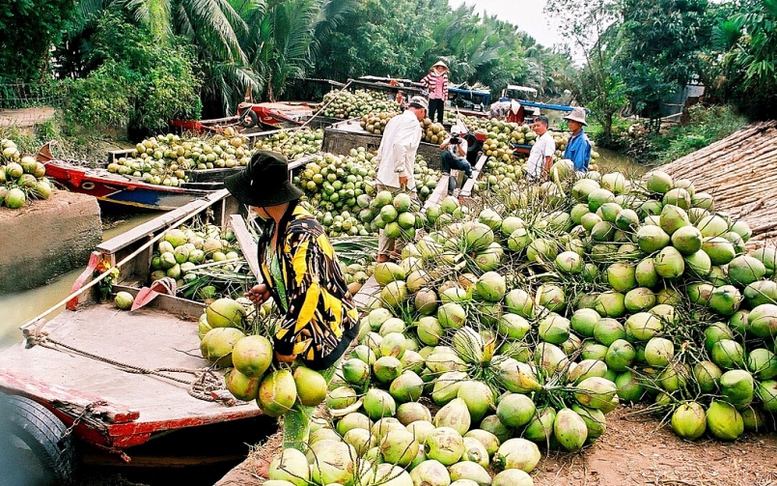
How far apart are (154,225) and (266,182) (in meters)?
3.57

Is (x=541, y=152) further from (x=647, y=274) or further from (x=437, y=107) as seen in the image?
(x=437, y=107)

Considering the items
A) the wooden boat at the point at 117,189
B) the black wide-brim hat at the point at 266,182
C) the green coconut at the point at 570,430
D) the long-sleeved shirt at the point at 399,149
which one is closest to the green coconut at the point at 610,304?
the green coconut at the point at 570,430

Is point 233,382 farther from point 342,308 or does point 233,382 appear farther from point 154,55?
point 154,55

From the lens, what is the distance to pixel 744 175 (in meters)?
5.35

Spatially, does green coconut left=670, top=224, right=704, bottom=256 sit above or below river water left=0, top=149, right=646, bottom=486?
above

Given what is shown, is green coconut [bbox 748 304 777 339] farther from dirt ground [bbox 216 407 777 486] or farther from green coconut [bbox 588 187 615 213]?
green coconut [bbox 588 187 615 213]

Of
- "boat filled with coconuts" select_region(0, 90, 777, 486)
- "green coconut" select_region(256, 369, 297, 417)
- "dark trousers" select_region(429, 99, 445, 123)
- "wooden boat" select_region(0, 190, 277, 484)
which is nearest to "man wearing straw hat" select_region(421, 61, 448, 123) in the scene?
"dark trousers" select_region(429, 99, 445, 123)

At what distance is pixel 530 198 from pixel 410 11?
29.6m

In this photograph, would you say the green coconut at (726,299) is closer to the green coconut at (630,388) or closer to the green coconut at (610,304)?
the green coconut at (610,304)

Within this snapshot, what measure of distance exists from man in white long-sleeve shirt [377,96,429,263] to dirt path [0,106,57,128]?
7.76m

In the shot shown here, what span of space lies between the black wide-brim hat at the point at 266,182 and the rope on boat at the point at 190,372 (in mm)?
1072

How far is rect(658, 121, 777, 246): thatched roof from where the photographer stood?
160 inches

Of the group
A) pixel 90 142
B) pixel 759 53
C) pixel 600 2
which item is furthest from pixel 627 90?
pixel 90 142

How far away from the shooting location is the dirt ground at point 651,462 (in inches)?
98.4
